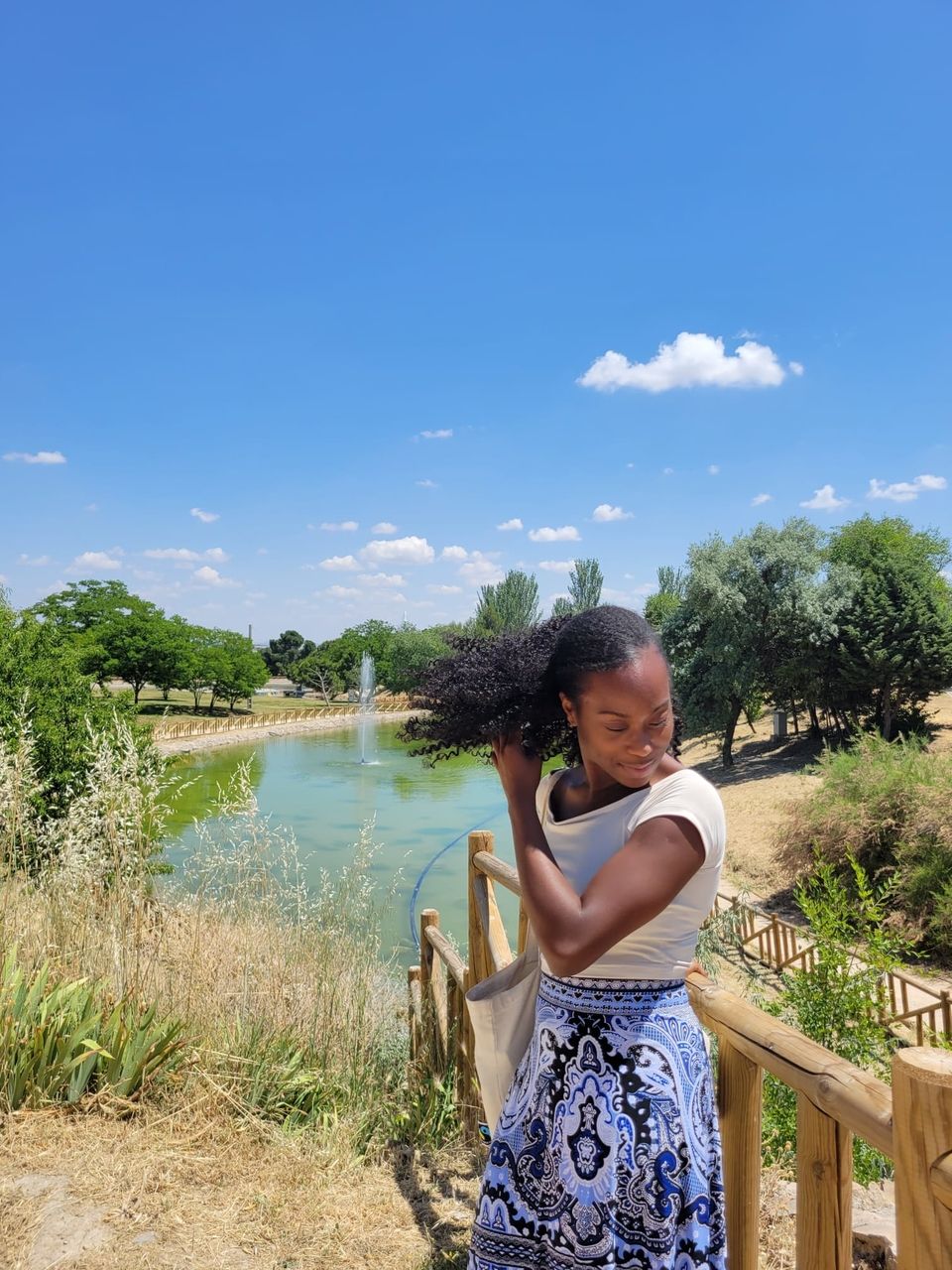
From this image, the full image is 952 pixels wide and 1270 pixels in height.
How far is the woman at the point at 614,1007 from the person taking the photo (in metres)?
1.11

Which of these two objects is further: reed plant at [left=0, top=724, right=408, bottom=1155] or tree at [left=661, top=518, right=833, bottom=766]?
tree at [left=661, top=518, right=833, bottom=766]

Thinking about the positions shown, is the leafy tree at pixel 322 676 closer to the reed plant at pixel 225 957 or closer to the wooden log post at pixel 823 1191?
the reed plant at pixel 225 957

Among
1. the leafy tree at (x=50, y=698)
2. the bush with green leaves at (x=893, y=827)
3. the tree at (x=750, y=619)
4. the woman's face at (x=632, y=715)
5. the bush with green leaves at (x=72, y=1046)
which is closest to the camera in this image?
the woman's face at (x=632, y=715)

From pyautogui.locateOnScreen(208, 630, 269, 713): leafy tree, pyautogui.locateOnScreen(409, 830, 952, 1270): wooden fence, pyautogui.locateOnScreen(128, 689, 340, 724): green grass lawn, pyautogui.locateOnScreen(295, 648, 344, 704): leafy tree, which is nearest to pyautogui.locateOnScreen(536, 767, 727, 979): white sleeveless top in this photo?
pyautogui.locateOnScreen(409, 830, 952, 1270): wooden fence

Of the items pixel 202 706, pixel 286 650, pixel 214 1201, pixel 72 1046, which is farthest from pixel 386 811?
pixel 286 650

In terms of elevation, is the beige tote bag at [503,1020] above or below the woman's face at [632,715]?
below

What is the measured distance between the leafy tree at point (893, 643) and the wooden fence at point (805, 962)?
10089mm

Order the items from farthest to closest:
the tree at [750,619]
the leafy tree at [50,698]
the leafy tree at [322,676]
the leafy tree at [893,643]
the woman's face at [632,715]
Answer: the leafy tree at [322,676] → the tree at [750,619] → the leafy tree at [893,643] → the leafy tree at [50,698] → the woman's face at [632,715]

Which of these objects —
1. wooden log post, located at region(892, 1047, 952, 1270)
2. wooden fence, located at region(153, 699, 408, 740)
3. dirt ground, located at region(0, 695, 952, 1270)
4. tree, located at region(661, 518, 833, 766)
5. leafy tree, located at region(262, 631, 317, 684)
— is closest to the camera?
wooden log post, located at region(892, 1047, 952, 1270)

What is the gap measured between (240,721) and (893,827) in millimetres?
34205

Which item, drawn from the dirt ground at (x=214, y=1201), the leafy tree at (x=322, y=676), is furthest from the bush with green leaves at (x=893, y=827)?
the leafy tree at (x=322, y=676)

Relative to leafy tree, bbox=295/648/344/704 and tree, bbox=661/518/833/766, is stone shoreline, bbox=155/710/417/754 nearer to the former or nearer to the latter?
tree, bbox=661/518/833/766

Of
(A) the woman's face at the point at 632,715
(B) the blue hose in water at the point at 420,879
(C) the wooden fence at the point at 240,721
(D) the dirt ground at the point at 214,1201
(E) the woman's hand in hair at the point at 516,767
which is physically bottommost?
(B) the blue hose in water at the point at 420,879

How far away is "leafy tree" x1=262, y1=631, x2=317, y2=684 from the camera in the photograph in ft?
302
